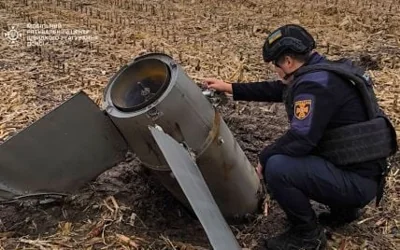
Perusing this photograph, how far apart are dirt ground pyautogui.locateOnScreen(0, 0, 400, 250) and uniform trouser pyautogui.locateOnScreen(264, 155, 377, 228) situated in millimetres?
425

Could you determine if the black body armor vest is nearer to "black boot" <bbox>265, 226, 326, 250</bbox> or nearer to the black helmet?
the black helmet

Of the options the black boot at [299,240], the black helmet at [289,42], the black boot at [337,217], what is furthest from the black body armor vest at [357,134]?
the black boot at [337,217]

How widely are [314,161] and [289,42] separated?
2.20 ft

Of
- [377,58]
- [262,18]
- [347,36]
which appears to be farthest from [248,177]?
[262,18]

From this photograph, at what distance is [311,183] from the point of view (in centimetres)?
359

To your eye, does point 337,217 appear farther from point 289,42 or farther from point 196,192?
point 196,192

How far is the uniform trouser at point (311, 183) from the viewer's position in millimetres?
3578

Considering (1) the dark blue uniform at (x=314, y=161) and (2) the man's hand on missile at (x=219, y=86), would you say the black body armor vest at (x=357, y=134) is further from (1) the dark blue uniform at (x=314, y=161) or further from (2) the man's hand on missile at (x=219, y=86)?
(2) the man's hand on missile at (x=219, y=86)

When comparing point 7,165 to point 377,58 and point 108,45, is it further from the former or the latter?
point 377,58

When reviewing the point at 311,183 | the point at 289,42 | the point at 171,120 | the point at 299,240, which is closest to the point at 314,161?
the point at 311,183

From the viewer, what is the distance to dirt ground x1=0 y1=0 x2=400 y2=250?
4004 mm

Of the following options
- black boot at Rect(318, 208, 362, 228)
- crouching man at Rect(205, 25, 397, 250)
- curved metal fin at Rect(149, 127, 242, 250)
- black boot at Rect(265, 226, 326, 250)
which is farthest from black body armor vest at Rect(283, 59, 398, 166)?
curved metal fin at Rect(149, 127, 242, 250)

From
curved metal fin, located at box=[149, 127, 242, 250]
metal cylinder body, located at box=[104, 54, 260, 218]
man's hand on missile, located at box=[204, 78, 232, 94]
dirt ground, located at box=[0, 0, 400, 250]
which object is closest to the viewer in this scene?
curved metal fin, located at box=[149, 127, 242, 250]

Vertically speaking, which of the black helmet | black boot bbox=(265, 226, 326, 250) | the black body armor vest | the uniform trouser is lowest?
black boot bbox=(265, 226, 326, 250)
